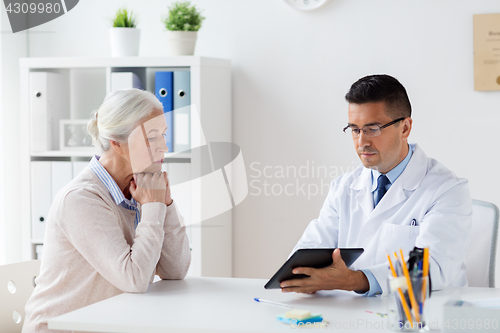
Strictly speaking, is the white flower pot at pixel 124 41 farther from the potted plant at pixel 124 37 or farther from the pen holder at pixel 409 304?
the pen holder at pixel 409 304

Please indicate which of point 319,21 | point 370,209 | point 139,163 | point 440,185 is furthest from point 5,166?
point 440,185

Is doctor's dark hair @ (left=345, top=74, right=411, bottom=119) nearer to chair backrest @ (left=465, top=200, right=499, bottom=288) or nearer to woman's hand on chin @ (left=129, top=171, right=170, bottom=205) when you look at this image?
chair backrest @ (left=465, top=200, right=499, bottom=288)

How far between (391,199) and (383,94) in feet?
1.12

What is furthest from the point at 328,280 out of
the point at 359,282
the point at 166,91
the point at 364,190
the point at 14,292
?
the point at 166,91

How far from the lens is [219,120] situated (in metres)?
2.69

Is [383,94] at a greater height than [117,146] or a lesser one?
greater

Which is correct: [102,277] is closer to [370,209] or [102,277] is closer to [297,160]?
[370,209]

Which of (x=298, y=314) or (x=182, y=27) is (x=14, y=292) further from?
(x=182, y=27)

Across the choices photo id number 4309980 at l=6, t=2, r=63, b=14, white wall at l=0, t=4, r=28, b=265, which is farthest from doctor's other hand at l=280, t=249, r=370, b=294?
photo id number 4309980 at l=6, t=2, r=63, b=14

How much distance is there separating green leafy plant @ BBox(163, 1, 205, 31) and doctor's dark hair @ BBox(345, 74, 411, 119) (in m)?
1.15

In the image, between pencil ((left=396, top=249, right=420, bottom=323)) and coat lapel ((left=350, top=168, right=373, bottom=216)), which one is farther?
coat lapel ((left=350, top=168, right=373, bottom=216))

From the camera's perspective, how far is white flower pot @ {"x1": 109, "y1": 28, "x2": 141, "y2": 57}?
105 inches

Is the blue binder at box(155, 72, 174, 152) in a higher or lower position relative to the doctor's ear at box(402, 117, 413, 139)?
higher

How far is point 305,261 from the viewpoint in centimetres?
137
